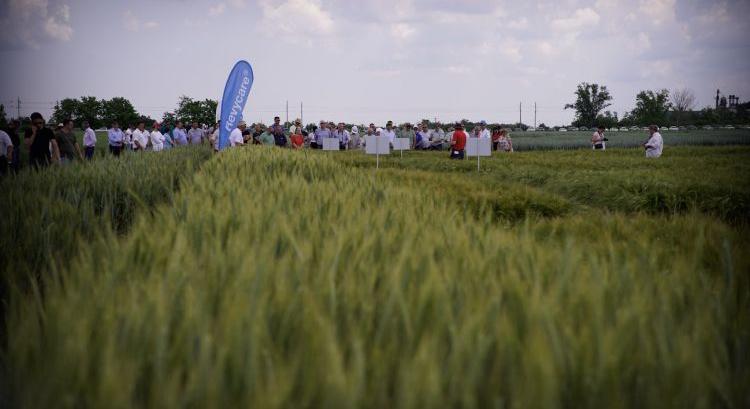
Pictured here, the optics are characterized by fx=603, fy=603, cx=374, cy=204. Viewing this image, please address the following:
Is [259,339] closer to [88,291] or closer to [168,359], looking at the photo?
[168,359]

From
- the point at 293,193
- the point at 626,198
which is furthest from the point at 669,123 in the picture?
the point at 293,193

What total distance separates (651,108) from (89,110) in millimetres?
118353

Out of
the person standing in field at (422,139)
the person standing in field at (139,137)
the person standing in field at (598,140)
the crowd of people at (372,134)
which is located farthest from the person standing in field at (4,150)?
the person standing in field at (598,140)

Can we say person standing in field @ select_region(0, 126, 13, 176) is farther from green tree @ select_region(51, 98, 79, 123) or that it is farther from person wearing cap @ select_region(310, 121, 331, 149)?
green tree @ select_region(51, 98, 79, 123)

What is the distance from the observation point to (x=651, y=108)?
381ft

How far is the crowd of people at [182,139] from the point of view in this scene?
1176cm

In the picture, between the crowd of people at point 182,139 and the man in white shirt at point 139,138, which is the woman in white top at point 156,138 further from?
the man in white shirt at point 139,138

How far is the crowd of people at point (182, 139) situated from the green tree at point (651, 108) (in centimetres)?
9171

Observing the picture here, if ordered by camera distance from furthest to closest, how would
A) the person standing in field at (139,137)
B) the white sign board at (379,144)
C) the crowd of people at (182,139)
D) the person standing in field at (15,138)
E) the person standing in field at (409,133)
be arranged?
the person standing in field at (409,133)
the person standing in field at (139,137)
the white sign board at (379,144)
the person standing in field at (15,138)
the crowd of people at (182,139)

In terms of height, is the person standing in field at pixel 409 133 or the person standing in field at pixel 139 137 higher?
the person standing in field at pixel 409 133

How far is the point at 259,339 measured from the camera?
1.53 metres

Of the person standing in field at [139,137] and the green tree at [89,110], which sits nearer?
the person standing in field at [139,137]

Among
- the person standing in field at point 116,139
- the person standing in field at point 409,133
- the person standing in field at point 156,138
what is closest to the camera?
the person standing in field at point 116,139

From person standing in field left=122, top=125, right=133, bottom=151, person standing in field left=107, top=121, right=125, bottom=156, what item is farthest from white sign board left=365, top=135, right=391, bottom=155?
person standing in field left=107, top=121, right=125, bottom=156
